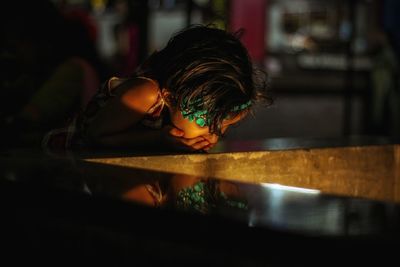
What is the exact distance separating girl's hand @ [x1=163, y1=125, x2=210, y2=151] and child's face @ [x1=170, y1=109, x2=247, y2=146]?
0.02m

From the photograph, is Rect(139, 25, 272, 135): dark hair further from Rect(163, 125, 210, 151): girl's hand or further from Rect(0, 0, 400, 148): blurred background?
Rect(0, 0, 400, 148): blurred background

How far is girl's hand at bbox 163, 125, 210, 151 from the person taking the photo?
300 centimetres

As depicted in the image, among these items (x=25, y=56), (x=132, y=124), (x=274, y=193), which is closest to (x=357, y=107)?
(x=25, y=56)

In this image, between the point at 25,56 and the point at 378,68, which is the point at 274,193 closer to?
the point at 25,56

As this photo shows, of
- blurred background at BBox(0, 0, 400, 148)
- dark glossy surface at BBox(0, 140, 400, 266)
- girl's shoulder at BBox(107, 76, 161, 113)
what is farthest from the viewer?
blurred background at BBox(0, 0, 400, 148)

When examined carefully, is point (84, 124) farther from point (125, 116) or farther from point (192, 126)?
point (192, 126)

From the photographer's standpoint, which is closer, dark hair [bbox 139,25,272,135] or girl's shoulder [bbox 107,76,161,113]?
dark hair [bbox 139,25,272,135]

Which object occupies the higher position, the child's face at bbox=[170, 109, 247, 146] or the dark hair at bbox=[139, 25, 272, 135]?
the dark hair at bbox=[139, 25, 272, 135]

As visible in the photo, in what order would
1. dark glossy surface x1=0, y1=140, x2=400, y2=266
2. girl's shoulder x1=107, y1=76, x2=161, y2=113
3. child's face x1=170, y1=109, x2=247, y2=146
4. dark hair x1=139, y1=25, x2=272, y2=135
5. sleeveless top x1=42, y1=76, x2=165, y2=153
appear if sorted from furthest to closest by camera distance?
sleeveless top x1=42, y1=76, x2=165, y2=153 → child's face x1=170, y1=109, x2=247, y2=146 → girl's shoulder x1=107, y1=76, x2=161, y2=113 → dark hair x1=139, y1=25, x2=272, y2=135 → dark glossy surface x1=0, y1=140, x2=400, y2=266

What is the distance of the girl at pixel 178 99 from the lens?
2678 mm

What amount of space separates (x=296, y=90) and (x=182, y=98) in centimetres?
1537

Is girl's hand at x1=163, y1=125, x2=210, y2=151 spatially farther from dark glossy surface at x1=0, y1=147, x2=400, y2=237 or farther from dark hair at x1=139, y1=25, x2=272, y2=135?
dark glossy surface at x1=0, y1=147, x2=400, y2=237

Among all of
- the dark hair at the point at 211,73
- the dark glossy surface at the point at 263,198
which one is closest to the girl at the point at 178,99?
the dark hair at the point at 211,73

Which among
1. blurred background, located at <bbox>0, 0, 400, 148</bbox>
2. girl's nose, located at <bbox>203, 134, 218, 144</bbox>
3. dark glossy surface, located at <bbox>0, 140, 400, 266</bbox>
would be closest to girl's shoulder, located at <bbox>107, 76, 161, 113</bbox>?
girl's nose, located at <bbox>203, 134, 218, 144</bbox>
